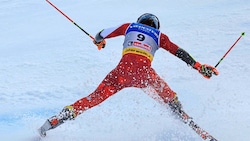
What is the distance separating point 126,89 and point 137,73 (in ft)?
5.46

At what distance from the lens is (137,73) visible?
388cm

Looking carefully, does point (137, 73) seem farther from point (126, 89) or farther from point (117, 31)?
point (126, 89)

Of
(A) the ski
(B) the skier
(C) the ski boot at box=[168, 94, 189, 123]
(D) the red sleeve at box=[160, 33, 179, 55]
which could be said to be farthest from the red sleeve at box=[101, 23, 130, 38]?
(A) the ski

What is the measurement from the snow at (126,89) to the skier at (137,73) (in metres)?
0.39

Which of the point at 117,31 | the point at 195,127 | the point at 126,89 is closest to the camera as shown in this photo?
the point at 195,127

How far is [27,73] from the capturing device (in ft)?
21.1

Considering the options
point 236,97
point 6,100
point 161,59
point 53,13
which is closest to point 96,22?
point 53,13

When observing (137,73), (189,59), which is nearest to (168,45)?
(189,59)

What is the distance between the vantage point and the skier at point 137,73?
3812mm

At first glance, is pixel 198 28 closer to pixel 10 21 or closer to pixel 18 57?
pixel 18 57

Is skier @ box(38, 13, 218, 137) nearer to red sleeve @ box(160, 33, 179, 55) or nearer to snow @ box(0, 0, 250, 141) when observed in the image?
red sleeve @ box(160, 33, 179, 55)

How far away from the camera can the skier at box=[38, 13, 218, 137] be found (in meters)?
3.81

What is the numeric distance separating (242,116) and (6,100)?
3038 millimetres

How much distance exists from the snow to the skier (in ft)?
1.29
